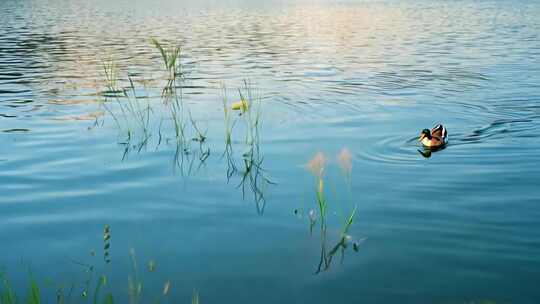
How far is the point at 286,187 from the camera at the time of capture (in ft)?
34.1

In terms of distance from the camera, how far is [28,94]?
2045cm

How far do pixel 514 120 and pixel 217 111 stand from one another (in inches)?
283

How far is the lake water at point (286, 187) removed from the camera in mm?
7168

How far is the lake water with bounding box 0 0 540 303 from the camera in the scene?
717 centimetres

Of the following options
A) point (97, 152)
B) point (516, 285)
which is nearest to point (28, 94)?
point (97, 152)

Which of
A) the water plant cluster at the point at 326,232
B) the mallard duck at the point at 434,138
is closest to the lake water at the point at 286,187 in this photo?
the water plant cluster at the point at 326,232

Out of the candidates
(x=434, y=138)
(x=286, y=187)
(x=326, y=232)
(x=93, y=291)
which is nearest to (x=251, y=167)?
(x=286, y=187)

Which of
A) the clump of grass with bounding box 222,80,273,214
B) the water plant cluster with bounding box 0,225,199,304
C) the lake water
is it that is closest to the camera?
the water plant cluster with bounding box 0,225,199,304

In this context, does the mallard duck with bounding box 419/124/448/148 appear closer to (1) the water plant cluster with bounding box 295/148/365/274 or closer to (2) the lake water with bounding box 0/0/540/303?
(2) the lake water with bounding box 0/0/540/303

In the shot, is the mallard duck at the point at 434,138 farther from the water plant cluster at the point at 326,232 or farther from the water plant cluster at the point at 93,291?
the water plant cluster at the point at 93,291

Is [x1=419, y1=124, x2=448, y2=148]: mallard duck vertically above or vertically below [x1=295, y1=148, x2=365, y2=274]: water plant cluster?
below

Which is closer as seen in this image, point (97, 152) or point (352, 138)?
point (97, 152)

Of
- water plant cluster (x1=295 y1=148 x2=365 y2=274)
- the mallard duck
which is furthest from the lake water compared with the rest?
the mallard duck

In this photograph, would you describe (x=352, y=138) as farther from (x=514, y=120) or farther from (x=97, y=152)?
(x=97, y=152)
